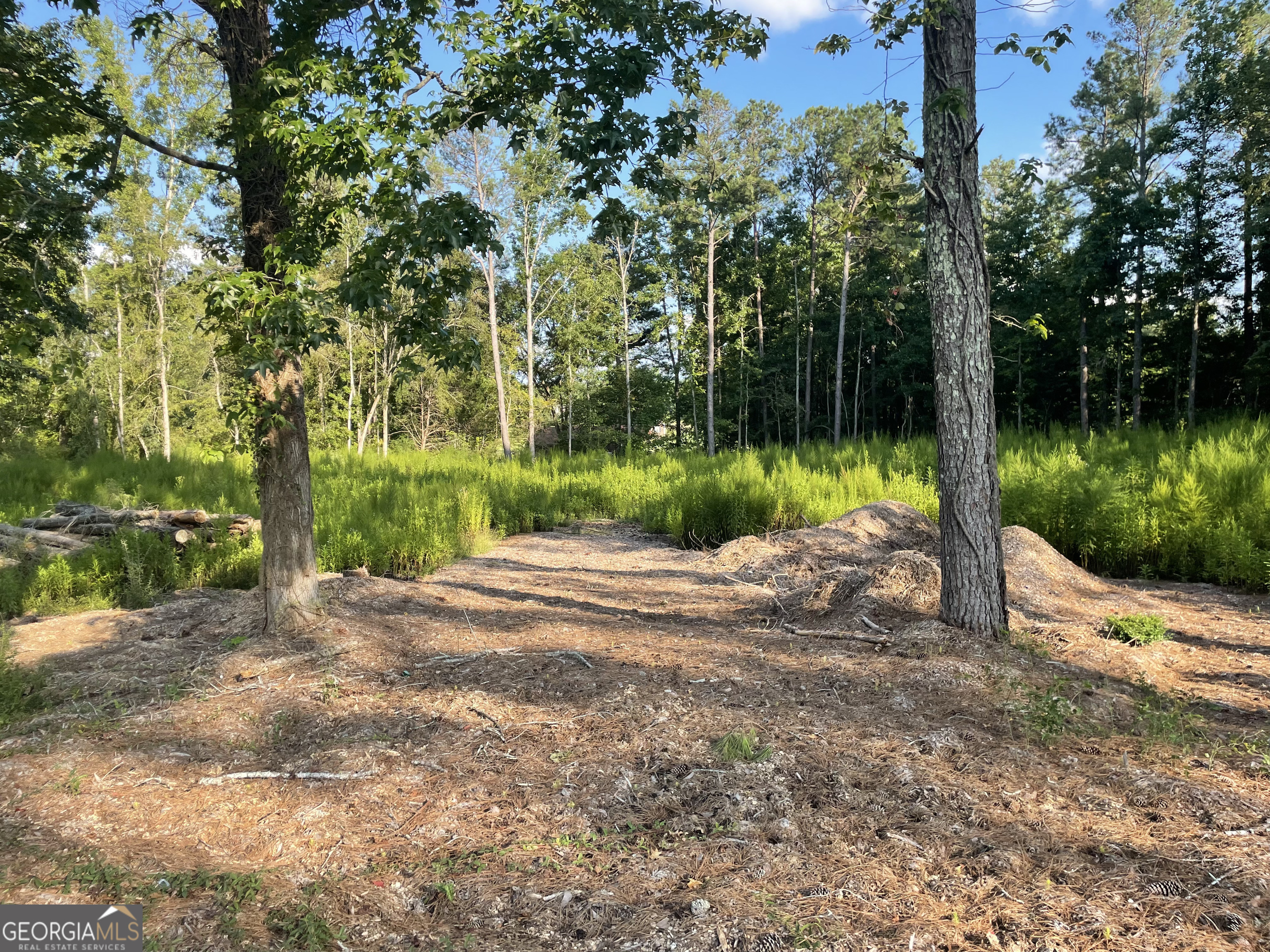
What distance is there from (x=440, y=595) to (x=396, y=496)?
3.61 meters

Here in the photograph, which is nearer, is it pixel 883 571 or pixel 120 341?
pixel 883 571

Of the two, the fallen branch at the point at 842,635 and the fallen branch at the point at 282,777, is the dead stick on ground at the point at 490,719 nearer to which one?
the fallen branch at the point at 282,777

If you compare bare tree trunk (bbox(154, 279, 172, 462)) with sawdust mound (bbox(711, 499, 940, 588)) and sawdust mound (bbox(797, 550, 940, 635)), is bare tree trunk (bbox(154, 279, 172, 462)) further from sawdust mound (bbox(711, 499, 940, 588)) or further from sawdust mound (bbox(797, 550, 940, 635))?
sawdust mound (bbox(797, 550, 940, 635))

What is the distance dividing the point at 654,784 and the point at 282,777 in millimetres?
1552

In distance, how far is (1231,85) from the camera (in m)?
18.2

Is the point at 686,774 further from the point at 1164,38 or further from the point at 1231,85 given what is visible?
the point at 1164,38

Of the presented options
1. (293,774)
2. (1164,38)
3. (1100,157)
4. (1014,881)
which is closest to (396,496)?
(293,774)

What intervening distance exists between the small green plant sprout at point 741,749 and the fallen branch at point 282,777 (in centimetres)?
148

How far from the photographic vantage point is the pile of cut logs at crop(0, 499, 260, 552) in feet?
23.0

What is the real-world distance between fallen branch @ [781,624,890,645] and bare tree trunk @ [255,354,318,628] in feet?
11.1

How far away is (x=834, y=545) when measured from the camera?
7.44 m

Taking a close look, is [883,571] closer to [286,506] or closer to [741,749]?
[741,749]

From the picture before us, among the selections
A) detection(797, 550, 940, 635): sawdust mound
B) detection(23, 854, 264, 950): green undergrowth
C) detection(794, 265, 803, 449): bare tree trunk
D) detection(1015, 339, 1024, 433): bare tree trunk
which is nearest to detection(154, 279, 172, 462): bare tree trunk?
detection(797, 550, 940, 635): sawdust mound

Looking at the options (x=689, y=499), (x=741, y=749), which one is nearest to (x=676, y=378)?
(x=689, y=499)
